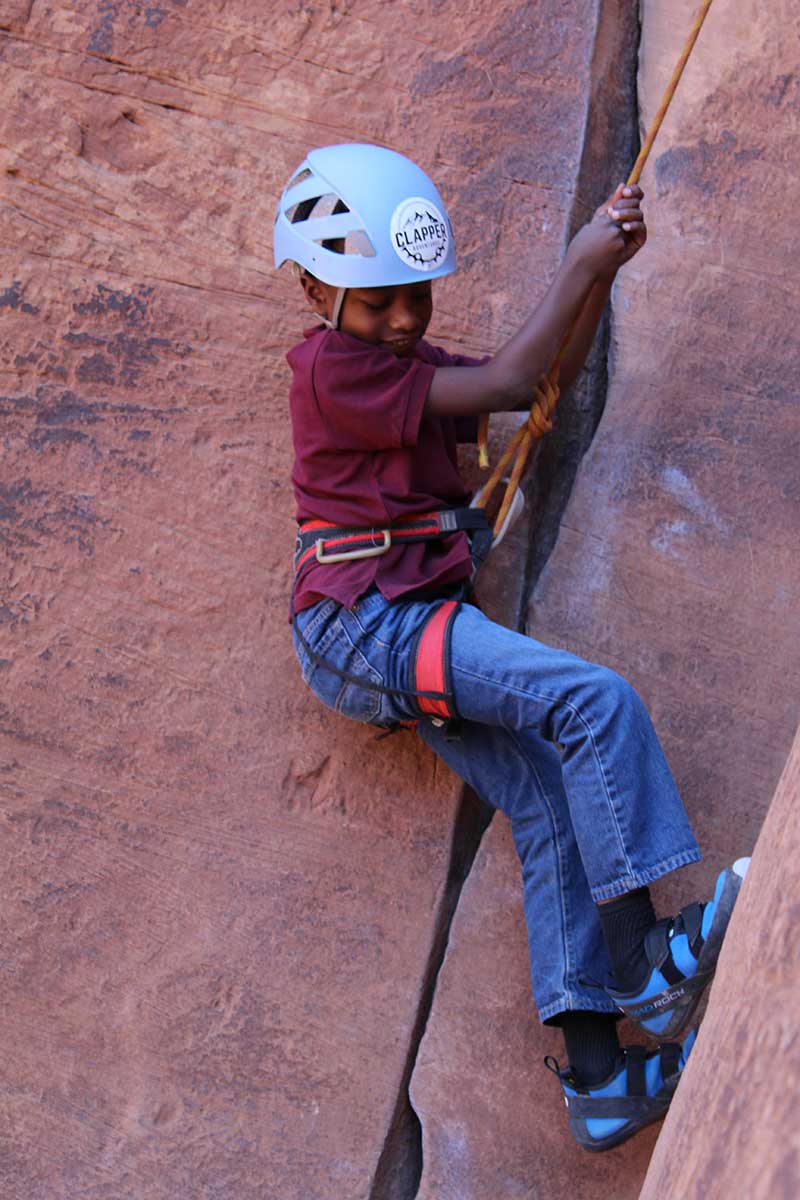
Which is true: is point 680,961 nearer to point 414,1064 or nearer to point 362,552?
point 414,1064

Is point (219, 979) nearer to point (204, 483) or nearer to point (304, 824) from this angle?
point (304, 824)

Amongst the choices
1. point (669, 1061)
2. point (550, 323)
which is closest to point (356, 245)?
point (550, 323)

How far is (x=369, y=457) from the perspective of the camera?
253 cm

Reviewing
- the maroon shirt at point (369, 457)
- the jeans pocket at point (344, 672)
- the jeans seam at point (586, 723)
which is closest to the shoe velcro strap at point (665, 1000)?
the jeans seam at point (586, 723)

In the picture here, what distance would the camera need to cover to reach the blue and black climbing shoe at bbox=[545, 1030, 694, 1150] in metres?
2.46

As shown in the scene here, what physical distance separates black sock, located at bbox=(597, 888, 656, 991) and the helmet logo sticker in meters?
1.25

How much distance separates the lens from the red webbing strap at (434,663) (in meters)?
2.41

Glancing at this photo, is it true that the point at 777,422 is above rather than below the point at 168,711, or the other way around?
Answer: above

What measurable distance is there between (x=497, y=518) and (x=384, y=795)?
66 cm

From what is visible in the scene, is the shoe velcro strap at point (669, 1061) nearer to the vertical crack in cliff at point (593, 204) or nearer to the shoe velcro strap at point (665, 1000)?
the shoe velcro strap at point (665, 1000)

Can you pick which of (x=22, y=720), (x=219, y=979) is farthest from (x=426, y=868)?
(x=22, y=720)

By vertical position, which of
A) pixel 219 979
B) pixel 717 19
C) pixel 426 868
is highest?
pixel 717 19

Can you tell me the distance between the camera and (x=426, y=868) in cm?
283

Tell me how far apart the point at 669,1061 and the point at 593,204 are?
191 centimetres
